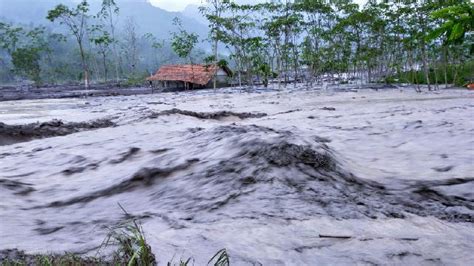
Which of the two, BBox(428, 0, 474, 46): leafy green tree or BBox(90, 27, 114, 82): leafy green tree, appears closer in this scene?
BBox(428, 0, 474, 46): leafy green tree

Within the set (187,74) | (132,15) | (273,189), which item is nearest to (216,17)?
(187,74)

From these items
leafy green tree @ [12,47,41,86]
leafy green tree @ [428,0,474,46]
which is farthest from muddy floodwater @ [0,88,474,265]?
leafy green tree @ [12,47,41,86]

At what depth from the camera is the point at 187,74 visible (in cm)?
3547

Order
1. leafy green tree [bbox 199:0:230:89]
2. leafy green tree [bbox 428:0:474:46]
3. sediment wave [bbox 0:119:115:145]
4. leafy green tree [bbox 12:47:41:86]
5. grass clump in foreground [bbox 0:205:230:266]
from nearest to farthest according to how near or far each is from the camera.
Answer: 1. grass clump in foreground [bbox 0:205:230:266]
2. leafy green tree [bbox 428:0:474:46]
3. sediment wave [bbox 0:119:115:145]
4. leafy green tree [bbox 199:0:230:89]
5. leafy green tree [bbox 12:47:41:86]

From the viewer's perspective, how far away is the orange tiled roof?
34219mm

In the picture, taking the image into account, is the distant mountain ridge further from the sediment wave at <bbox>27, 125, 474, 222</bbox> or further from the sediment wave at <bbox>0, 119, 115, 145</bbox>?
the sediment wave at <bbox>27, 125, 474, 222</bbox>

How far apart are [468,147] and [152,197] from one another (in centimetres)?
366

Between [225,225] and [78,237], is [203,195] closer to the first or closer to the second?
[225,225]

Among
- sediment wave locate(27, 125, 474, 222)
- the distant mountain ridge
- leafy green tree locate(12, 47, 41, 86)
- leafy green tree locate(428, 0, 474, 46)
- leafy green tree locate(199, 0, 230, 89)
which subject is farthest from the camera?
the distant mountain ridge

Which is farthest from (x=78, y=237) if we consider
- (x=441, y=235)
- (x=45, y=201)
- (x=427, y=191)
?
(x=427, y=191)

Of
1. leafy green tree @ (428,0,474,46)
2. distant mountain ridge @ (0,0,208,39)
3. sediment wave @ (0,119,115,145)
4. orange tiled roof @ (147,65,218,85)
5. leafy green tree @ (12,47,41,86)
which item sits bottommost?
sediment wave @ (0,119,115,145)

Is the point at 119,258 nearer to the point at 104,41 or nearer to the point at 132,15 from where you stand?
the point at 104,41

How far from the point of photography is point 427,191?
3.62 meters

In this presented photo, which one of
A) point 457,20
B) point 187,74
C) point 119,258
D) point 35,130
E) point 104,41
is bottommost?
point 119,258
